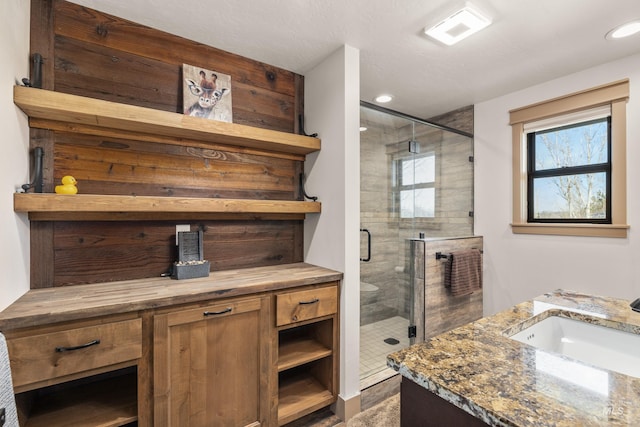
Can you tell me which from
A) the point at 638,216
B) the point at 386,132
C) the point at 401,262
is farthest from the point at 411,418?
the point at 638,216

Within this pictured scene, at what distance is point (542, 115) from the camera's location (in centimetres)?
264

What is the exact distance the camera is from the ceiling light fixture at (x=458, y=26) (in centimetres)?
168

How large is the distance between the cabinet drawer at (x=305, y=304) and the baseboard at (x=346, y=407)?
0.60m

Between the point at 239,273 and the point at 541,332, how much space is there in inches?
64.0

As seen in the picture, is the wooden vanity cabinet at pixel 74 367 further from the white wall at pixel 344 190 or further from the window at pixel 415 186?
the window at pixel 415 186

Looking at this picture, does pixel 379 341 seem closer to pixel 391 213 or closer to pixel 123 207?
pixel 391 213

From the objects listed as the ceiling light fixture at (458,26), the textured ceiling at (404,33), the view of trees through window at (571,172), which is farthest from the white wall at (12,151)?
the view of trees through window at (571,172)

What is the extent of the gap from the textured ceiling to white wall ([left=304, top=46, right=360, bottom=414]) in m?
0.20

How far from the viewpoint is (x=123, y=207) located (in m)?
1.56

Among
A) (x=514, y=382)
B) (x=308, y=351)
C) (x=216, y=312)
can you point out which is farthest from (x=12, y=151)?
(x=514, y=382)

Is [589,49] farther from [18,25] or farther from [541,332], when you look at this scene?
[18,25]

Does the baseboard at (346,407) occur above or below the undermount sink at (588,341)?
below

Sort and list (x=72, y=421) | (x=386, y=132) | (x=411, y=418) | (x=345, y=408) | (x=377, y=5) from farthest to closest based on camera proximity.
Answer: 1. (x=386, y=132)
2. (x=345, y=408)
3. (x=377, y=5)
4. (x=72, y=421)
5. (x=411, y=418)

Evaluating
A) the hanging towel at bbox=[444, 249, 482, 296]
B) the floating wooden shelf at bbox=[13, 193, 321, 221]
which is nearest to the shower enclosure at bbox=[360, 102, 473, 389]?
the hanging towel at bbox=[444, 249, 482, 296]
